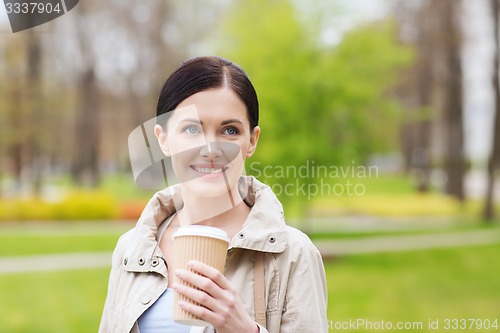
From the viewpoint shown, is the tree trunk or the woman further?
the tree trunk

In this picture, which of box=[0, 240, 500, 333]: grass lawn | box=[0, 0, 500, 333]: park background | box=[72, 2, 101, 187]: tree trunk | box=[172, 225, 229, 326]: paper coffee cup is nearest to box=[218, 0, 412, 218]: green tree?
box=[0, 0, 500, 333]: park background

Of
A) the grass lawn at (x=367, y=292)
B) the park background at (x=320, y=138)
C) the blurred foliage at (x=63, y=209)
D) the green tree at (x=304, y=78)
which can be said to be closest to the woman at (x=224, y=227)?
the park background at (x=320, y=138)

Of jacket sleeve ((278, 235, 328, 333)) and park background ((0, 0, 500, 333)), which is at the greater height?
park background ((0, 0, 500, 333))

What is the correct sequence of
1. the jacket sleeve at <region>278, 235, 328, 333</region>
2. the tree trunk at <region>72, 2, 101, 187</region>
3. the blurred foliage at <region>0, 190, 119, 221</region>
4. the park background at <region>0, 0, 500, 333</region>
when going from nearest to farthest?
the jacket sleeve at <region>278, 235, 328, 333</region>, the park background at <region>0, 0, 500, 333</region>, the blurred foliage at <region>0, 190, 119, 221</region>, the tree trunk at <region>72, 2, 101, 187</region>

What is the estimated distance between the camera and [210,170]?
1587mm

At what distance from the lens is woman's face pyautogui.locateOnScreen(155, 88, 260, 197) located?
1.55m

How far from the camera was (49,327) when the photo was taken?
24.0ft

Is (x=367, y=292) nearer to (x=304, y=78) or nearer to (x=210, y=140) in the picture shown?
(x=304, y=78)

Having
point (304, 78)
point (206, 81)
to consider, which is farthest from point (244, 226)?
point (304, 78)

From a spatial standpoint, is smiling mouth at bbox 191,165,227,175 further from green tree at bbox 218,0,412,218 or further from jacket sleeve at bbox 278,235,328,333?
green tree at bbox 218,0,412,218

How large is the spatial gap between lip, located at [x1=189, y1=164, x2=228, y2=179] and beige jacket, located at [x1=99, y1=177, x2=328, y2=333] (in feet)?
0.43

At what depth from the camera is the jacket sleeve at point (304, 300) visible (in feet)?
4.92

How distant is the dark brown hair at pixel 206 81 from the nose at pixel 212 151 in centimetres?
11

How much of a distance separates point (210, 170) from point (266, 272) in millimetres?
280
